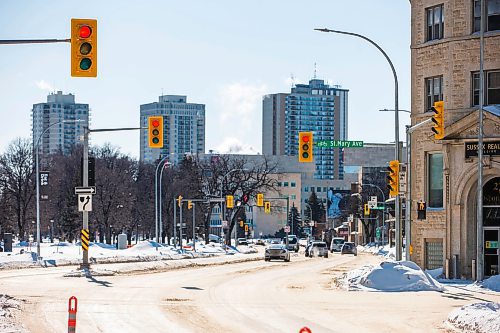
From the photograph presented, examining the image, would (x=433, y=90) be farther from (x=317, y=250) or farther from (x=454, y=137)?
(x=317, y=250)

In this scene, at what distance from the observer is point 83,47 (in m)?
20.8

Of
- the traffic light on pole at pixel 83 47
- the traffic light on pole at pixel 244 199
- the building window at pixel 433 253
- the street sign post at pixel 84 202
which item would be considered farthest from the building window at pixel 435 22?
the traffic light on pole at pixel 244 199

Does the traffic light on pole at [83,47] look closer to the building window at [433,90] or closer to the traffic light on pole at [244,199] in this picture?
→ the building window at [433,90]

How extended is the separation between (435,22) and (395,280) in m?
14.7

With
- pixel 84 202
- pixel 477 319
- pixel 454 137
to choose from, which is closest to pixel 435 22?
pixel 454 137

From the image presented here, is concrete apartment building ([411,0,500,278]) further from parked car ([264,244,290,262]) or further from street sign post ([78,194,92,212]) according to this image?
parked car ([264,244,290,262])

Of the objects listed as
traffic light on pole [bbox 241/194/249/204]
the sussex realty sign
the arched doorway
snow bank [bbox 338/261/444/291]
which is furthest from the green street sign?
traffic light on pole [bbox 241/194/249/204]

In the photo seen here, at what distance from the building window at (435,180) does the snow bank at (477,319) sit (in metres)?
20.7

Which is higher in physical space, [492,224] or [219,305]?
[492,224]

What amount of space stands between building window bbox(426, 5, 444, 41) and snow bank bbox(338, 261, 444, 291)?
12.4 metres

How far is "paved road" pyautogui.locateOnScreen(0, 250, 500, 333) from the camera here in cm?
2209

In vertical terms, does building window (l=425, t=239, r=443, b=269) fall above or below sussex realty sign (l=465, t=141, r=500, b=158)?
below

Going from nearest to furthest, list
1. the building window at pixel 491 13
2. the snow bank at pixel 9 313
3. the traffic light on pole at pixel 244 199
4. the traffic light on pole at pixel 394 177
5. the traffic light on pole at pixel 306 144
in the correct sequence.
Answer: the snow bank at pixel 9 313, the traffic light on pole at pixel 394 177, the building window at pixel 491 13, the traffic light on pole at pixel 306 144, the traffic light on pole at pixel 244 199

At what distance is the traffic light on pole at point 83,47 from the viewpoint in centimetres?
2069
